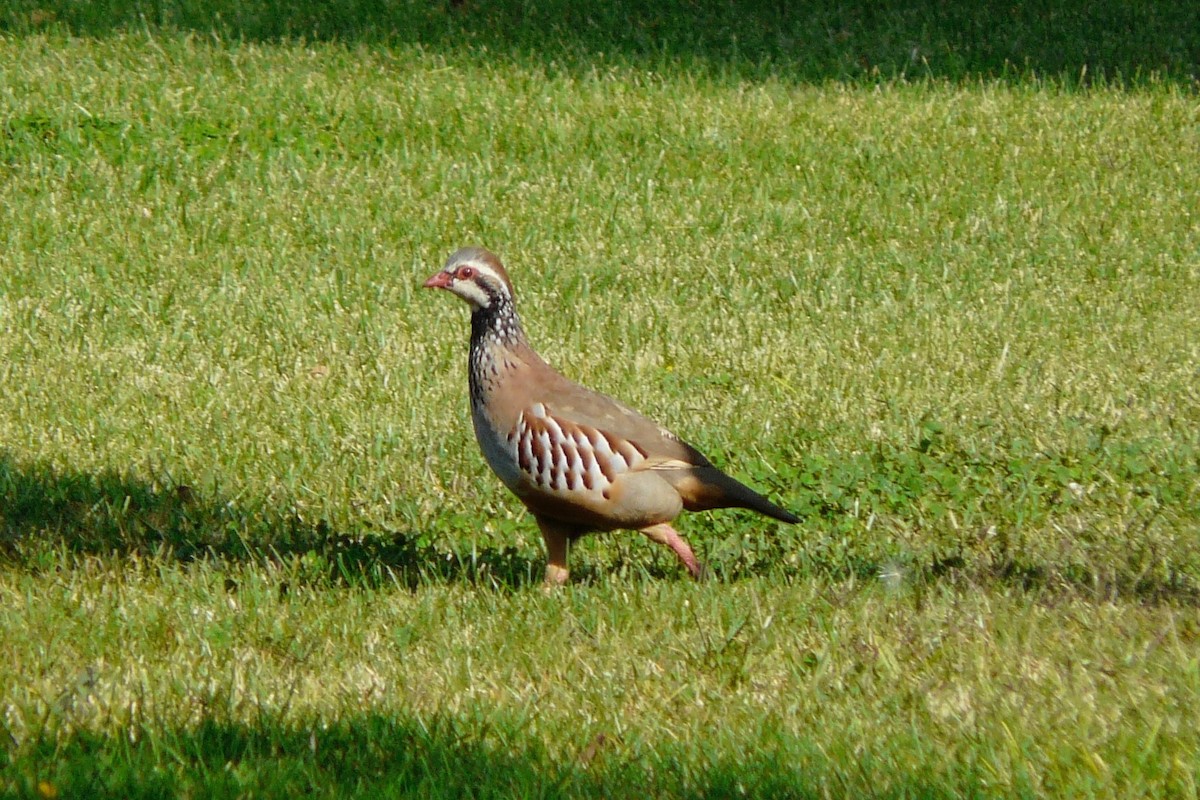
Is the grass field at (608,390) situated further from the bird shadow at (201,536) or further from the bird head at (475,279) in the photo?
the bird head at (475,279)

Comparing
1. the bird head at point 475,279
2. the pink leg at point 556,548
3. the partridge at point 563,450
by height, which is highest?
the bird head at point 475,279

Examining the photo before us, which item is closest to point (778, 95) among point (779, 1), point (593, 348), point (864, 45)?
point (864, 45)

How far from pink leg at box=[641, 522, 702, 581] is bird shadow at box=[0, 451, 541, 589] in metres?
0.51

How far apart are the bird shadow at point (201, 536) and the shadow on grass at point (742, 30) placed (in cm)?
712

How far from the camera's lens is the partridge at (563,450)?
5.59 metres

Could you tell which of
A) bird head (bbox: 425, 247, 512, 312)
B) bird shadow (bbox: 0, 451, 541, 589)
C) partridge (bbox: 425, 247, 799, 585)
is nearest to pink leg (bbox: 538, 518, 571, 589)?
partridge (bbox: 425, 247, 799, 585)

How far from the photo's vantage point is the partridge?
5590mm

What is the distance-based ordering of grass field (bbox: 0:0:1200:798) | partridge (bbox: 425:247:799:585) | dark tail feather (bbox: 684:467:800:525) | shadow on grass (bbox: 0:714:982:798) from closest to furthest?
shadow on grass (bbox: 0:714:982:798) < grass field (bbox: 0:0:1200:798) < partridge (bbox: 425:247:799:585) < dark tail feather (bbox: 684:467:800:525)

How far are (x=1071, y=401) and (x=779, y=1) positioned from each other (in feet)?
27.6

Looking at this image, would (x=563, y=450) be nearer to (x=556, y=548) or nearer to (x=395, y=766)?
(x=556, y=548)

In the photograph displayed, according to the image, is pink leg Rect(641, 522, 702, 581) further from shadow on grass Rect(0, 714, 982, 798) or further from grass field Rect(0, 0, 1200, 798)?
shadow on grass Rect(0, 714, 982, 798)

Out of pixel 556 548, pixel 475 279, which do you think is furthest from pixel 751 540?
pixel 475 279

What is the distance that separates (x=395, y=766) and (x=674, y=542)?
1982 mm

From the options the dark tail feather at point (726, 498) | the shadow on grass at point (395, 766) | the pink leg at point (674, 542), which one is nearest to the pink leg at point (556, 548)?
the pink leg at point (674, 542)
